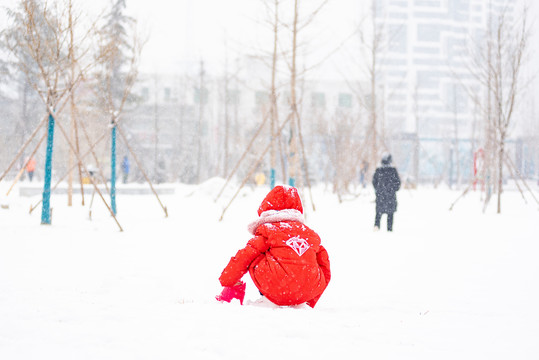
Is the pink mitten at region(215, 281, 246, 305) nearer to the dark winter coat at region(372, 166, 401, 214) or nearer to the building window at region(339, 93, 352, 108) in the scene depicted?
the dark winter coat at region(372, 166, 401, 214)

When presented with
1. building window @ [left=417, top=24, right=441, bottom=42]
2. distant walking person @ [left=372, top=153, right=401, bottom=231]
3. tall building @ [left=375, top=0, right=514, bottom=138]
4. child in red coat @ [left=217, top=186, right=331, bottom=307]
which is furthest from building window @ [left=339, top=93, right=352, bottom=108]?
building window @ [left=417, top=24, right=441, bottom=42]

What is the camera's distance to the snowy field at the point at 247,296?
2.69 metres

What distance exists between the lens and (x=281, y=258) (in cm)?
334

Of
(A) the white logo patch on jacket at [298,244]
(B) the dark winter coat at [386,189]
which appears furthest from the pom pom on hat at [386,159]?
(A) the white logo patch on jacket at [298,244]

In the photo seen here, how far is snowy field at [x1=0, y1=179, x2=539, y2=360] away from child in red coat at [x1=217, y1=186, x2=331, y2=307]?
0.15 meters

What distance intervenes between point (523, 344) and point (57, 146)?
31.2m

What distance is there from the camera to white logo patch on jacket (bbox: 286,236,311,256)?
11.0 ft

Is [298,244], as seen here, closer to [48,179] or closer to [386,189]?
[386,189]

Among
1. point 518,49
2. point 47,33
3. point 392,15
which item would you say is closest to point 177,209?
point 47,33

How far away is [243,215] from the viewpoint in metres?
11.5

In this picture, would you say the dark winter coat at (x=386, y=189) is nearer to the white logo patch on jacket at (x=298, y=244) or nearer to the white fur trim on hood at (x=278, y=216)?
the white fur trim on hood at (x=278, y=216)

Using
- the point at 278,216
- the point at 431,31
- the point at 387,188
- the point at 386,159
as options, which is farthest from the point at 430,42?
the point at 278,216

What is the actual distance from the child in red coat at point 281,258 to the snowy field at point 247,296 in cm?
15

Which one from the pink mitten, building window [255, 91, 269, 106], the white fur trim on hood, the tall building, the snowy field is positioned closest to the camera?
the snowy field
